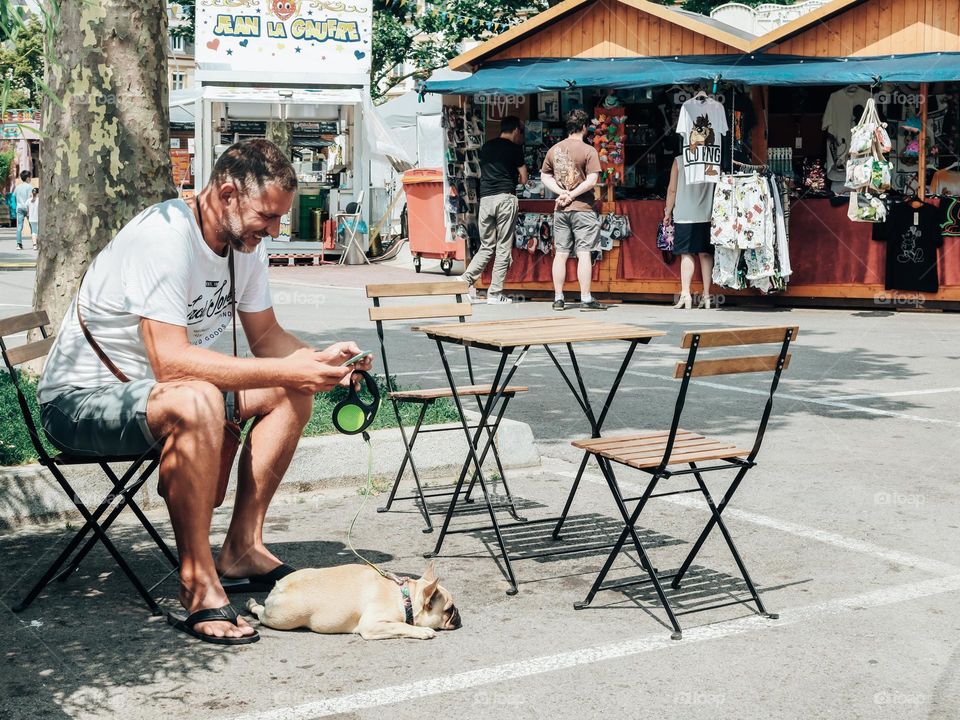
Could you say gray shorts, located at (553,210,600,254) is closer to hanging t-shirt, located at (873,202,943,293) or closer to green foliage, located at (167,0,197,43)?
hanging t-shirt, located at (873,202,943,293)

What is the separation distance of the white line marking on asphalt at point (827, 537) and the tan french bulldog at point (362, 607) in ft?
6.34

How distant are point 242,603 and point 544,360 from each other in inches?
257

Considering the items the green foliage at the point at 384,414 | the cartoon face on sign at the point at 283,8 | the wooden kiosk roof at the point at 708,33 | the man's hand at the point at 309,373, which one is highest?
the cartoon face on sign at the point at 283,8

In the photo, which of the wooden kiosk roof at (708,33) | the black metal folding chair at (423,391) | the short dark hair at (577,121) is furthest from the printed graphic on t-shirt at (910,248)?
the black metal folding chair at (423,391)

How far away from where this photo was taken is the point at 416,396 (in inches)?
240

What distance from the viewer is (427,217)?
2083 cm

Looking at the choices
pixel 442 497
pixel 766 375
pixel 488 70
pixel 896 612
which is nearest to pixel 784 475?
pixel 442 497

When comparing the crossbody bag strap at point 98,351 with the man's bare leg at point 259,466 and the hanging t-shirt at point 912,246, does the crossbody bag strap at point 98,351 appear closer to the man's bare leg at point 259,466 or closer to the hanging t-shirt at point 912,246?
the man's bare leg at point 259,466

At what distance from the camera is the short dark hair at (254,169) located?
459 cm

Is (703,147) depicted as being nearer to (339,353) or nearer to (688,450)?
(688,450)

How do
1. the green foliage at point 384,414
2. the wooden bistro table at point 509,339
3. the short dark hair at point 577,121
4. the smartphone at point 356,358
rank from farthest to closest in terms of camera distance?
the short dark hair at point 577,121
the green foliage at point 384,414
the wooden bistro table at point 509,339
the smartphone at point 356,358

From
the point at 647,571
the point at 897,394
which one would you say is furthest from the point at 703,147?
the point at 647,571

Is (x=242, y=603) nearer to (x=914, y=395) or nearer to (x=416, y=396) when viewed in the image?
(x=416, y=396)

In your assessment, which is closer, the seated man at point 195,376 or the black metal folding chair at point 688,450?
the seated man at point 195,376
